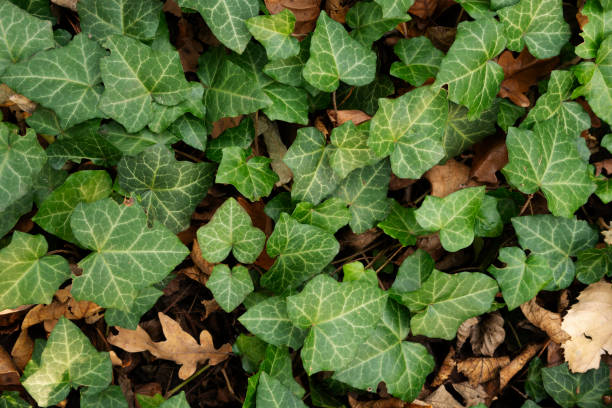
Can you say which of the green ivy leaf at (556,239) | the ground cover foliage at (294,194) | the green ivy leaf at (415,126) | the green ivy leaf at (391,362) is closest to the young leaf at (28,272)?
the ground cover foliage at (294,194)

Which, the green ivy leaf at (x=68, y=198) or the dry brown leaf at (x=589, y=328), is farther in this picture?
the dry brown leaf at (x=589, y=328)

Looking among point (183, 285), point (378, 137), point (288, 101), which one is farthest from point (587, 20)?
point (183, 285)

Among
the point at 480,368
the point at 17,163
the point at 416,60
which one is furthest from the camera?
the point at 480,368

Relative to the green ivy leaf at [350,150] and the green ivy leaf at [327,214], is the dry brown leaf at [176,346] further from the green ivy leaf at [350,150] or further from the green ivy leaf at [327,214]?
the green ivy leaf at [350,150]

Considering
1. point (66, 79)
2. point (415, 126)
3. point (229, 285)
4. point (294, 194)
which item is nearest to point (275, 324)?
point (229, 285)

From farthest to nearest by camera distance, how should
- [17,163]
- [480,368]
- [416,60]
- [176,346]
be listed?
[480,368] < [176,346] < [416,60] < [17,163]

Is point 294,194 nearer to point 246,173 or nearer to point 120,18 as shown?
point 246,173

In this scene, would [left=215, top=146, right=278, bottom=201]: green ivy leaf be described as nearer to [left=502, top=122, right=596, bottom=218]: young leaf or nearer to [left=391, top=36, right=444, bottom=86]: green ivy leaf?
[left=391, top=36, right=444, bottom=86]: green ivy leaf
